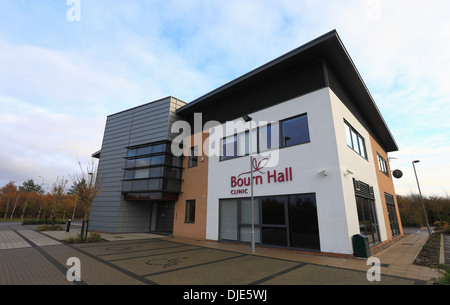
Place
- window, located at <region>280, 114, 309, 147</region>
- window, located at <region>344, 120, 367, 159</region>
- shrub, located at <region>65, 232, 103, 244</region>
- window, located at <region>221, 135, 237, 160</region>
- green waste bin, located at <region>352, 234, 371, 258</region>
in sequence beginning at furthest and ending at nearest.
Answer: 1. window, located at <region>221, 135, 237, 160</region>
2. shrub, located at <region>65, 232, 103, 244</region>
3. window, located at <region>344, 120, 367, 159</region>
4. window, located at <region>280, 114, 309, 147</region>
5. green waste bin, located at <region>352, 234, 371, 258</region>

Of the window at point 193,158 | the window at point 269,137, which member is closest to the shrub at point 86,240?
the window at point 193,158

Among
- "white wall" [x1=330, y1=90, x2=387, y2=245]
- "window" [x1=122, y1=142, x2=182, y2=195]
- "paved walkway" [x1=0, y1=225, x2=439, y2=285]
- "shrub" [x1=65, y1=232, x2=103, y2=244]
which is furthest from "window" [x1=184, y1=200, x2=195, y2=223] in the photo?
"white wall" [x1=330, y1=90, x2=387, y2=245]

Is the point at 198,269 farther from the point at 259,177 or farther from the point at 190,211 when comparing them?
the point at 190,211

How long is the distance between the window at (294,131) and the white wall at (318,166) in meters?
0.24

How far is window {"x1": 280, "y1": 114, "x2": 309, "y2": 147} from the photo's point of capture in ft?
33.3

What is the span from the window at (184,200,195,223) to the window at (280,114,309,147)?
7832 mm

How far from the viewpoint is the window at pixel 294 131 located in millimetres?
10164

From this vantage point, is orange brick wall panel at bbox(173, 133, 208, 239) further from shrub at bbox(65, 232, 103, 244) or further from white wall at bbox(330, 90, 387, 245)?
white wall at bbox(330, 90, 387, 245)

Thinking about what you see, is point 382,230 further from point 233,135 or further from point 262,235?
point 233,135

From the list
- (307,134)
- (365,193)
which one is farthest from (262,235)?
(365,193)

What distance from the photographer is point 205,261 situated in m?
7.62

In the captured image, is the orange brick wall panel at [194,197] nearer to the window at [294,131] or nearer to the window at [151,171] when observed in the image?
the window at [151,171]
